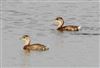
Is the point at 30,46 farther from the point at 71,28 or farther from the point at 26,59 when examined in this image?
the point at 71,28

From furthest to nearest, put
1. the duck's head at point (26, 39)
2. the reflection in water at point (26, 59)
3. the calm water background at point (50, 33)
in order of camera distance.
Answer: the duck's head at point (26, 39)
the calm water background at point (50, 33)
the reflection in water at point (26, 59)

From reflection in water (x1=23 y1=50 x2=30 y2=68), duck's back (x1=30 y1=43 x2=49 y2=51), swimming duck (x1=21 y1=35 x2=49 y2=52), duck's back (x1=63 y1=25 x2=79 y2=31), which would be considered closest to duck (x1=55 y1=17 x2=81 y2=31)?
duck's back (x1=63 y1=25 x2=79 y2=31)

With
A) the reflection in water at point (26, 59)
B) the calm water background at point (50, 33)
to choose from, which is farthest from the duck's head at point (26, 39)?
the reflection in water at point (26, 59)

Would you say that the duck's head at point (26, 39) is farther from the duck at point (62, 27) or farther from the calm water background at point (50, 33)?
→ the duck at point (62, 27)

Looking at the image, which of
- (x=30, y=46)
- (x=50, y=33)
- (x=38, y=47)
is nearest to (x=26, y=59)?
(x=38, y=47)

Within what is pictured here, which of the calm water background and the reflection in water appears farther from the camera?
the calm water background

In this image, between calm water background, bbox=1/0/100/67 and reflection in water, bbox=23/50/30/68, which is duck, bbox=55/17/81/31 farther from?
reflection in water, bbox=23/50/30/68

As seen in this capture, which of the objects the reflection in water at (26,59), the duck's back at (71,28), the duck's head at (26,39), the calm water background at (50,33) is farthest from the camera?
the duck's back at (71,28)

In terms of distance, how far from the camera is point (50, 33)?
20.7 metres

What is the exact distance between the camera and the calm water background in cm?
1639

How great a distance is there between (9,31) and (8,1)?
8609 mm

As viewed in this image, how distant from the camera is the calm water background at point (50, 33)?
1639 centimetres

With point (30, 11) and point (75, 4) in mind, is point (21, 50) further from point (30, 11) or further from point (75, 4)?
point (75, 4)

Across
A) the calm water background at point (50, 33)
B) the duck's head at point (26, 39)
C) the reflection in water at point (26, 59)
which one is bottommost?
the reflection in water at point (26, 59)
